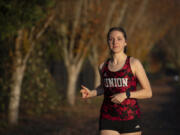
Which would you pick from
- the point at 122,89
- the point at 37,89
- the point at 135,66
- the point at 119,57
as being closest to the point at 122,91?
the point at 122,89

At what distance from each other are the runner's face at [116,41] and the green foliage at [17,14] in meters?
5.48

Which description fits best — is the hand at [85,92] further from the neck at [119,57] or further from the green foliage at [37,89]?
the green foliage at [37,89]

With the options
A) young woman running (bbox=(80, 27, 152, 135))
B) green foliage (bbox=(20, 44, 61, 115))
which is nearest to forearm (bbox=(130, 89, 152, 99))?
young woman running (bbox=(80, 27, 152, 135))

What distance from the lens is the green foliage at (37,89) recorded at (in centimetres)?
1300

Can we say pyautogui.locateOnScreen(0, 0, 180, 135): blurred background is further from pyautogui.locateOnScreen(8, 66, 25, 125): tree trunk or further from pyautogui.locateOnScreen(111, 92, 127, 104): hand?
pyautogui.locateOnScreen(111, 92, 127, 104): hand

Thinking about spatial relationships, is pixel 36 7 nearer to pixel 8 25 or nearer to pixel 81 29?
pixel 8 25

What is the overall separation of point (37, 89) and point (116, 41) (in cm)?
944

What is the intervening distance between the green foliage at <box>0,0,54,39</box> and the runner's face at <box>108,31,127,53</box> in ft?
18.0

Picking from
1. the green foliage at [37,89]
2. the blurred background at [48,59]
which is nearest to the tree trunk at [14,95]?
the blurred background at [48,59]

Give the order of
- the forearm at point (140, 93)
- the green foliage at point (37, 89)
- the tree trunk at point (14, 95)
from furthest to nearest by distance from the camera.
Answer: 1. the green foliage at point (37, 89)
2. the tree trunk at point (14, 95)
3. the forearm at point (140, 93)

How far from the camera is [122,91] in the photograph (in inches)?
166

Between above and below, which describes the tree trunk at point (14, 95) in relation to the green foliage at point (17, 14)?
below

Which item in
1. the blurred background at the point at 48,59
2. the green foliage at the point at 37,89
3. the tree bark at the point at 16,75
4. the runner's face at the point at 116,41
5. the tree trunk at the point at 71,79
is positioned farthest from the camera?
the tree trunk at the point at 71,79

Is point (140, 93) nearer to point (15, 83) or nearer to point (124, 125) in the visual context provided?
point (124, 125)
